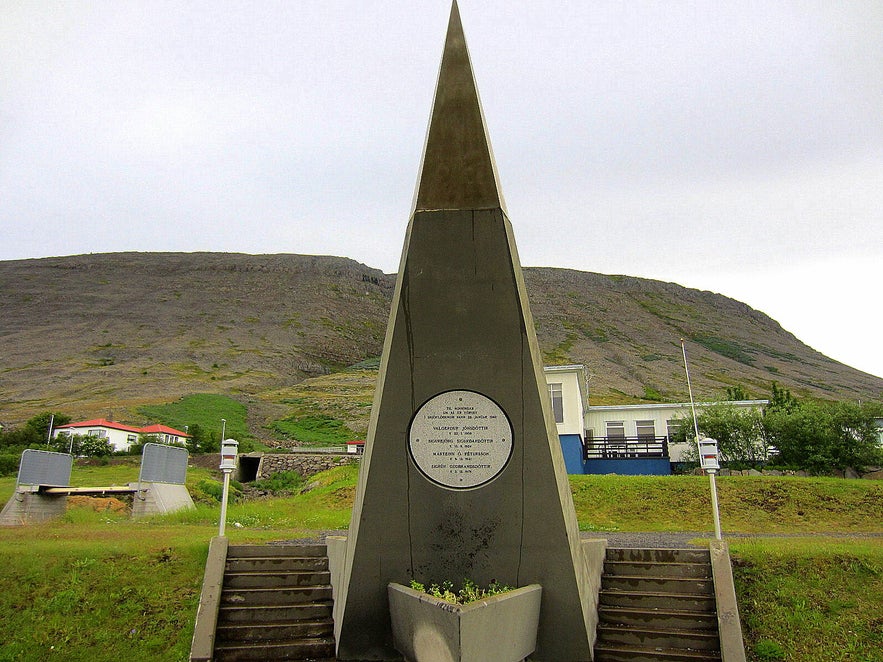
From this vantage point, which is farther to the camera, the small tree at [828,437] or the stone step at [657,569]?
the small tree at [828,437]

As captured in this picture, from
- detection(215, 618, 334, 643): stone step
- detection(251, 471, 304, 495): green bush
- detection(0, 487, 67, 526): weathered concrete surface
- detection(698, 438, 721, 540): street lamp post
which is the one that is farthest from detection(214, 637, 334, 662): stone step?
detection(251, 471, 304, 495): green bush

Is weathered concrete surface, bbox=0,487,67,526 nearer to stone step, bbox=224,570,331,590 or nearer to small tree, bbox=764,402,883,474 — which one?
stone step, bbox=224,570,331,590

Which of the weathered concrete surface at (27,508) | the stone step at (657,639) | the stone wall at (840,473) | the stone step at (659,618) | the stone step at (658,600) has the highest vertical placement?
the stone wall at (840,473)

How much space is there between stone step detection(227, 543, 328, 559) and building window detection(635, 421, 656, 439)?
29106 mm

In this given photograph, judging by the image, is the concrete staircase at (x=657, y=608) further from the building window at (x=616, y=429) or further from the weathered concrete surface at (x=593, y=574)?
the building window at (x=616, y=429)

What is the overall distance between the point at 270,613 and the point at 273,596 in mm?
296

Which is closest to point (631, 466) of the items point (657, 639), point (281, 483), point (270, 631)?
point (281, 483)

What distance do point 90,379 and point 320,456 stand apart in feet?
219

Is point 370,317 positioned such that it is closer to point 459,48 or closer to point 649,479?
point 649,479

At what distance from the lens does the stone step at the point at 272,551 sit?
9.23m

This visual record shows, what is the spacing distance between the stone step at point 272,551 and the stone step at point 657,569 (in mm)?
4193

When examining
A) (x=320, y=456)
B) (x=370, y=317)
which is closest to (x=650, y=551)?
(x=320, y=456)

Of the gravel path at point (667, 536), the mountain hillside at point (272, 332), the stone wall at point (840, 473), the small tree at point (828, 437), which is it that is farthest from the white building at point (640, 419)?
the mountain hillside at point (272, 332)

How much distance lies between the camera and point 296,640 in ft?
25.9
